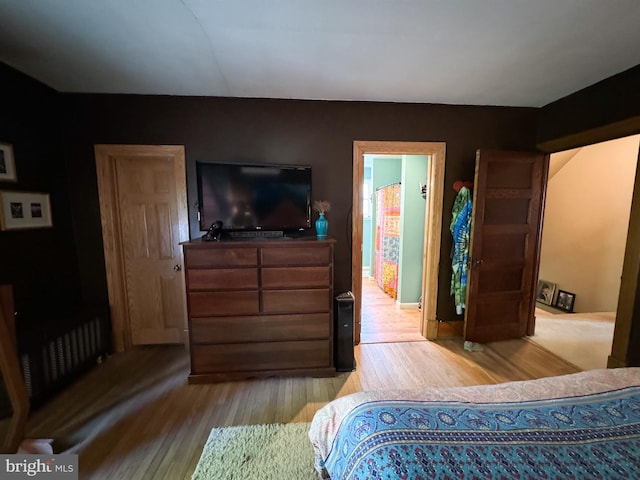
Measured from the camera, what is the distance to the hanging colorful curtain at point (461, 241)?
2758 mm

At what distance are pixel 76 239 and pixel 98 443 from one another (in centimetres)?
188

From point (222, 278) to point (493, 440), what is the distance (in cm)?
192

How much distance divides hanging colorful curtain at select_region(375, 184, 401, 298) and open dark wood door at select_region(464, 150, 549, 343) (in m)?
1.48

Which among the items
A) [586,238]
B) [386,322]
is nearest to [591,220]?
[586,238]

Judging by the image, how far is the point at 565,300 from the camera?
4.43 m

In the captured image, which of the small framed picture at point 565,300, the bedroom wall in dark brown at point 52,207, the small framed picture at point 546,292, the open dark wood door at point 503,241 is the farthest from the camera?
the small framed picture at point 546,292

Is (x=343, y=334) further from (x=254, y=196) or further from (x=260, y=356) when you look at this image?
(x=254, y=196)

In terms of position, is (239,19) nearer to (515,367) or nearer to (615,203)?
(515,367)

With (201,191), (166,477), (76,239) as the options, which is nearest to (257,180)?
(201,191)

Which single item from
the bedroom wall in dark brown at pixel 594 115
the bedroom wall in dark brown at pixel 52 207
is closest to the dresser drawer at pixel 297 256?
the bedroom wall in dark brown at pixel 52 207

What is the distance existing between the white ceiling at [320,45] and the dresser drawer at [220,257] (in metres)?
1.42

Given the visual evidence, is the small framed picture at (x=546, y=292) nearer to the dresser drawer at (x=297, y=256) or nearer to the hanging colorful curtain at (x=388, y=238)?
the hanging colorful curtain at (x=388, y=238)

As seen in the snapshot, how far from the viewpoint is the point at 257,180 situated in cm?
241

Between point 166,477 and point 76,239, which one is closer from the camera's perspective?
point 166,477
